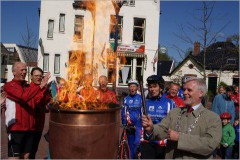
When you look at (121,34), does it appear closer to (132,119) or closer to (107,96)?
(107,96)

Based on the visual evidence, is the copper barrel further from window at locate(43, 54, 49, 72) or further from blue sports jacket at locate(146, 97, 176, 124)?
window at locate(43, 54, 49, 72)

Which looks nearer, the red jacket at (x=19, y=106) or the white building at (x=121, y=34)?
the red jacket at (x=19, y=106)

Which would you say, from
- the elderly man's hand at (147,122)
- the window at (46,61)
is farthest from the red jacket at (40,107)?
the window at (46,61)

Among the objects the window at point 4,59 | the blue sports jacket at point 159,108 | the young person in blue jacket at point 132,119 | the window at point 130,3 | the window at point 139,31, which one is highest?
the window at point 130,3

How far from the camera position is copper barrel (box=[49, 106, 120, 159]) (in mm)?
3035

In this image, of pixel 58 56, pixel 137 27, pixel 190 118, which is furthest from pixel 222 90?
pixel 58 56

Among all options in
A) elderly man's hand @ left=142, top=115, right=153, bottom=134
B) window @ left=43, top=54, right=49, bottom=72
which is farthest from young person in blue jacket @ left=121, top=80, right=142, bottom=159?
window @ left=43, top=54, right=49, bottom=72

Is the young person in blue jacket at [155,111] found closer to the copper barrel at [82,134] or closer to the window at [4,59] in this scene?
the copper barrel at [82,134]

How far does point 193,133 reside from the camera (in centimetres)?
250

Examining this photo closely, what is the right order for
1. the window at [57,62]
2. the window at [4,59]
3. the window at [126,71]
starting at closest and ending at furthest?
the window at [126,71] → the window at [57,62] → the window at [4,59]

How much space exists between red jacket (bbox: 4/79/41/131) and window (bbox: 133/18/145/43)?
16.9 meters

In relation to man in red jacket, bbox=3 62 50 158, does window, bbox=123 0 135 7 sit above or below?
above

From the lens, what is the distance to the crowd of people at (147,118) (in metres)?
2.46

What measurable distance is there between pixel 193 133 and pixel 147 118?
1.50ft
